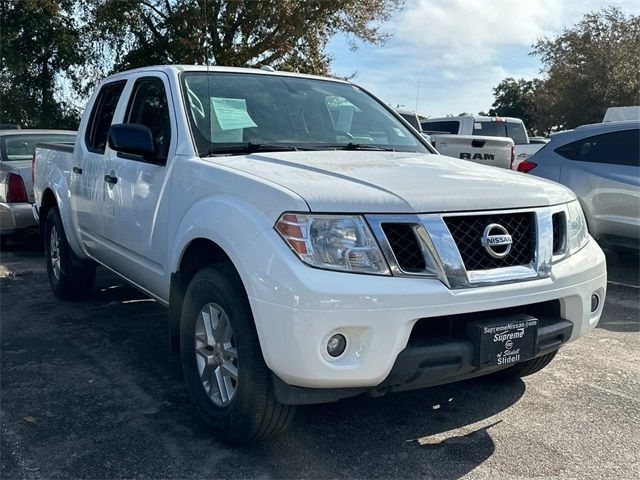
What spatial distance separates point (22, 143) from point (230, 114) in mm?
5981

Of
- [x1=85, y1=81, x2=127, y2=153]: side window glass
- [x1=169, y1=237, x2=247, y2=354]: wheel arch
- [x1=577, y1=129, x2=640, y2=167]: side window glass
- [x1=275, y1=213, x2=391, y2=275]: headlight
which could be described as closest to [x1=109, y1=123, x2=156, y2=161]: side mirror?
[x1=169, y1=237, x2=247, y2=354]: wheel arch

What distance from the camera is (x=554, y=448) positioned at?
3.09m

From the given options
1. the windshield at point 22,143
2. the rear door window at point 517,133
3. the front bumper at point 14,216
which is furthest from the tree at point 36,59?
the rear door window at point 517,133

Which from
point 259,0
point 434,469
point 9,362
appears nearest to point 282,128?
point 434,469

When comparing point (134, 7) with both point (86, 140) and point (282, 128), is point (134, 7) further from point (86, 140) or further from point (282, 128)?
point (282, 128)

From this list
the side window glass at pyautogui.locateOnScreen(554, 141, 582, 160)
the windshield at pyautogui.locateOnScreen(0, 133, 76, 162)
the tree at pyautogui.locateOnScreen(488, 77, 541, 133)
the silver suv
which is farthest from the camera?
the tree at pyautogui.locateOnScreen(488, 77, 541, 133)

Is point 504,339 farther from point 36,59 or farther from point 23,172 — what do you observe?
point 36,59

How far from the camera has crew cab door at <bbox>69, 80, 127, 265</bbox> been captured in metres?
4.67

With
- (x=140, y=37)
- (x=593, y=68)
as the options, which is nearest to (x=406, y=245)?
(x=140, y=37)

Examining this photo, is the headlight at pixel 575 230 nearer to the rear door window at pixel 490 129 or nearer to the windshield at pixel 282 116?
the windshield at pixel 282 116

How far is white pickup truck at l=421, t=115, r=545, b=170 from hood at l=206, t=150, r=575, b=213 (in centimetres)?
1015

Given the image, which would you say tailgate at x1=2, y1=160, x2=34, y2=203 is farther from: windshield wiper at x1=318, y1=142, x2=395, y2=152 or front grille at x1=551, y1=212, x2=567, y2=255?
front grille at x1=551, y1=212, x2=567, y2=255

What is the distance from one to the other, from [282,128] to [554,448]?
7.48 feet

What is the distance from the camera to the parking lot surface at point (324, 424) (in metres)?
2.90
